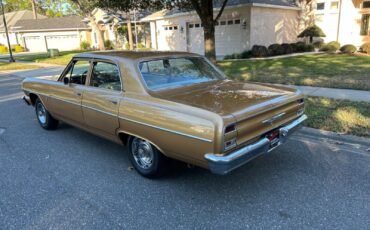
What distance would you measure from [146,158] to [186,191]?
0.71 m

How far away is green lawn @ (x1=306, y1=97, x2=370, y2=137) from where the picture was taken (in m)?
5.40

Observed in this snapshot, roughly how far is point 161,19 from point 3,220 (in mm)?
24270

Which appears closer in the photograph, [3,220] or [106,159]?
[3,220]

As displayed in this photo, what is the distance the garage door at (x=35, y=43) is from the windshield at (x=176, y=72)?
45.0 m

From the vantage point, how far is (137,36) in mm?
33906

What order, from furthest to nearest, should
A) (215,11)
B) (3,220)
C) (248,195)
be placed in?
(215,11)
(248,195)
(3,220)

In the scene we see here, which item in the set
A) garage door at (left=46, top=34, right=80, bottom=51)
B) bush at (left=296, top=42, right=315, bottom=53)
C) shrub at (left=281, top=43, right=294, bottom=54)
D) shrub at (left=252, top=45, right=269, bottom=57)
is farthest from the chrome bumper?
garage door at (left=46, top=34, right=80, bottom=51)

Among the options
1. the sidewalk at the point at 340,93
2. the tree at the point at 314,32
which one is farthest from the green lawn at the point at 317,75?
the tree at the point at 314,32

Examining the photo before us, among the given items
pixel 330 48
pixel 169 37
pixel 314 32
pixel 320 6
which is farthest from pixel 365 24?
pixel 169 37

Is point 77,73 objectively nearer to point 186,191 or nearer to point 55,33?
point 186,191

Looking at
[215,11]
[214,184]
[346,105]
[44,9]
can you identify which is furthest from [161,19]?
[44,9]

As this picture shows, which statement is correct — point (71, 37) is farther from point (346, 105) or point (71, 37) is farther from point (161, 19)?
point (346, 105)

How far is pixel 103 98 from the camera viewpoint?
14.2 ft

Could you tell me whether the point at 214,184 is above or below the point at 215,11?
below
